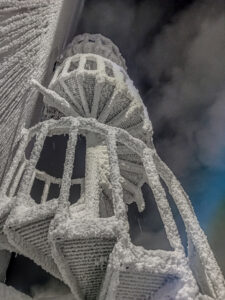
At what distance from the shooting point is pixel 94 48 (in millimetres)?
10336

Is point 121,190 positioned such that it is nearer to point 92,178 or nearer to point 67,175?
point 67,175

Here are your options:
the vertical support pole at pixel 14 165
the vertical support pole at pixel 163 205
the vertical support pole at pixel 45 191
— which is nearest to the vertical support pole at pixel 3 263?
the vertical support pole at pixel 45 191

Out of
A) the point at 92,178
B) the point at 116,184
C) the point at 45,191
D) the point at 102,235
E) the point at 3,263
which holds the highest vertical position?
the point at 45,191

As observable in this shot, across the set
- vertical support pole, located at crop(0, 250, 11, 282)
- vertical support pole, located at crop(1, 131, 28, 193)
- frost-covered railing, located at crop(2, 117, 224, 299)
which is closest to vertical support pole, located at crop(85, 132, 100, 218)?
frost-covered railing, located at crop(2, 117, 224, 299)

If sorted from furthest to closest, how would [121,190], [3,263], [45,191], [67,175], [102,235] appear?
[45,191]
[3,263]
[67,175]
[121,190]
[102,235]

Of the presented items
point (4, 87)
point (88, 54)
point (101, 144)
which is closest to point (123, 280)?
point (4, 87)

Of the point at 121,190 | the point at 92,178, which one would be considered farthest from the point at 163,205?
the point at 92,178

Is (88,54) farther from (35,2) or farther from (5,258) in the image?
(5,258)

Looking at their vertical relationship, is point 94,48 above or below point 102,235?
above

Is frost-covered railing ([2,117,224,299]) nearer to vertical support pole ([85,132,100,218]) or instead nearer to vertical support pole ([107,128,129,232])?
vertical support pole ([107,128,129,232])

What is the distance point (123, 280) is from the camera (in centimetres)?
419

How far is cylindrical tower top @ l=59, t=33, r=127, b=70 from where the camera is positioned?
10.3 m

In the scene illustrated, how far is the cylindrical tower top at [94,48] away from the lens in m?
10.3

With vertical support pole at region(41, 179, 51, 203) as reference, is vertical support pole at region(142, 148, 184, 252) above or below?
below
